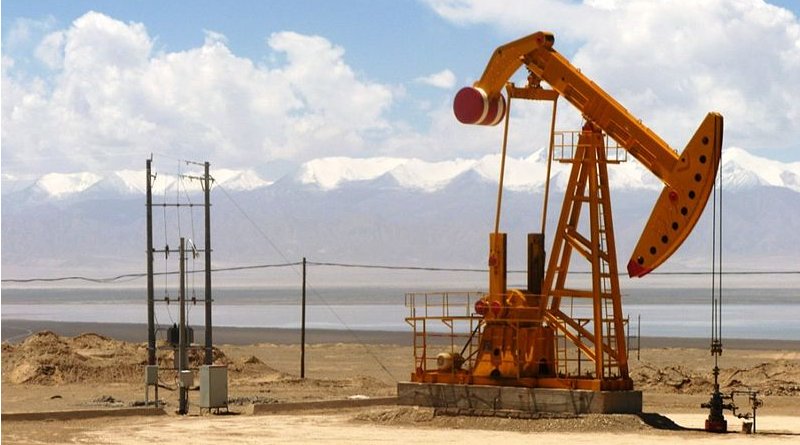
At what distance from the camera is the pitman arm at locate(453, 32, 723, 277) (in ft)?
81.1

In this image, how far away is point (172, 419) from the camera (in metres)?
28.8

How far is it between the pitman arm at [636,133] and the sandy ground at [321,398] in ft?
9.95

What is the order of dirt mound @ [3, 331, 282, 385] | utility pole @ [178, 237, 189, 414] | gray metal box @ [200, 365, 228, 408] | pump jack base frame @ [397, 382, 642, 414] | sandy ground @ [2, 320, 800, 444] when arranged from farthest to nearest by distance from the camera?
dirt mound @ [3, 331, 282, 385] < gray metal box @ [200, 365, 228, 408] < utility pole @ [178, 237, 189, 414] < pump jack base frame @ [397, 382, 642, 414] < sandy ground @ [2, 320, 800, 444]

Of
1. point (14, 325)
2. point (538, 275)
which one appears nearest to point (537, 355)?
point (538, 275)

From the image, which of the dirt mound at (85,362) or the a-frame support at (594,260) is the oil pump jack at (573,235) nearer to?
the a-frame support at (594,260)

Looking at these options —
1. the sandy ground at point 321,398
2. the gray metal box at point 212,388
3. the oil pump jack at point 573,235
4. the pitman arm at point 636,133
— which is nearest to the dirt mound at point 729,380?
the sandy ground at point 321,398

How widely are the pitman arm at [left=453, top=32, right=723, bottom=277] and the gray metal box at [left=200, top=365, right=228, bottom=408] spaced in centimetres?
726

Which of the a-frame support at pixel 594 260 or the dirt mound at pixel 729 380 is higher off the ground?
the a-frame support at pixel 594 260

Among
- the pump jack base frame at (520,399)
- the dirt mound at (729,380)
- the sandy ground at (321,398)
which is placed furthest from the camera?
the dirt mound at (729,380)

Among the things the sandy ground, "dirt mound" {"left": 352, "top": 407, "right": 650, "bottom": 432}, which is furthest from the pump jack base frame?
the sandy ground

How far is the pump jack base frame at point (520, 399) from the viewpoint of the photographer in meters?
25.1

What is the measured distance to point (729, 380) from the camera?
39.3 meters

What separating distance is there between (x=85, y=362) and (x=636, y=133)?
67.5ft

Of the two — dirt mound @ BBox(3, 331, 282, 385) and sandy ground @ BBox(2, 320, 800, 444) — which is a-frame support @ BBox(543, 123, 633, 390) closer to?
sandy ground @ BBox(2, 320, 800, 444)
